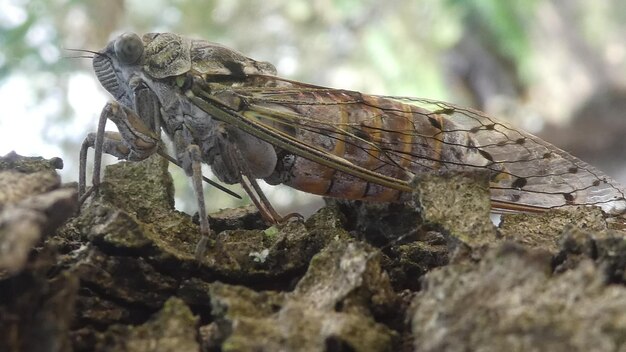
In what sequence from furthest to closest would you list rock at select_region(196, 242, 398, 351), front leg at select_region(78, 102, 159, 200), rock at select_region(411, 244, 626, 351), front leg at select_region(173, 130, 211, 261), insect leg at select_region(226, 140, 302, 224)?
1. front leg at select_region(78, 102, 159, 200)
2. insect leg at select_region(226, 140, 302, 224)
3. front leg at select_region(173, 130, 211, 261)
4. rock at select_region(196, 242, 398, 351)
5. rock at select_region(411, 244, 626, 351)

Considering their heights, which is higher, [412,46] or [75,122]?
[412,46]

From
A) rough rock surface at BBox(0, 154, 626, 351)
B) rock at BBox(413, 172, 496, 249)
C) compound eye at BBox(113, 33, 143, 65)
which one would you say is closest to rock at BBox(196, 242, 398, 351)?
rough rock surface at BBox(0, 154, 626, 351)

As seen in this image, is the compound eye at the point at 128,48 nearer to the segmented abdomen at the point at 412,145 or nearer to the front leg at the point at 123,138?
the front leg at the point at 123,138

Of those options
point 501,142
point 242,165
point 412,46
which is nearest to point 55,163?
point 242,165

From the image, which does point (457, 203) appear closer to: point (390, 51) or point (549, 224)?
point (549, 224)

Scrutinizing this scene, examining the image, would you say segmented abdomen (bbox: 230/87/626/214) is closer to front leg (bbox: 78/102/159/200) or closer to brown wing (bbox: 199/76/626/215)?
brown wing (bbox: 199/76/626/215)

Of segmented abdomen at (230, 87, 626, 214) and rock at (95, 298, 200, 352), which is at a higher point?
segmented abdomen at (230, 87, 626, 214)

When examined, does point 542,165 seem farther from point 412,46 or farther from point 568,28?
point 568,28
